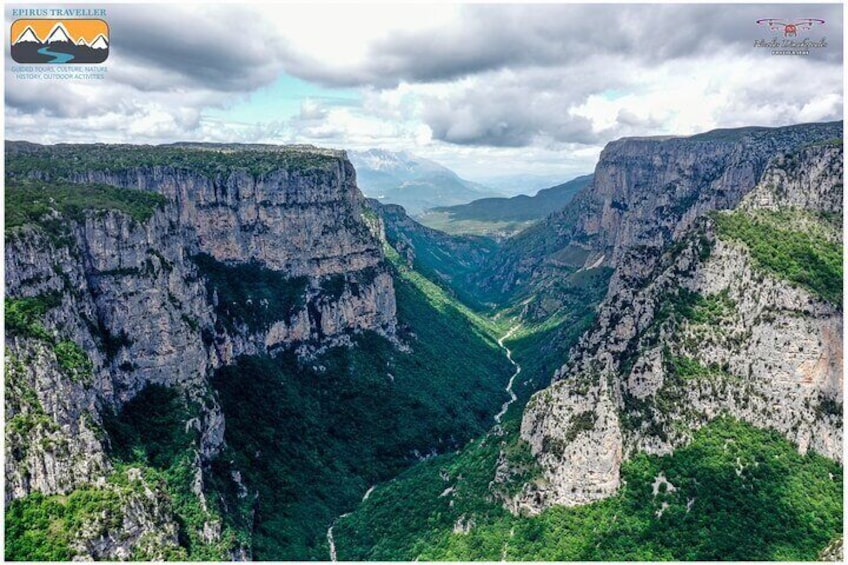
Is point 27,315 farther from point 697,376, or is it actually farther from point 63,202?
point 697,376

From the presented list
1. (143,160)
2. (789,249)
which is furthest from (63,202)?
(789,249)

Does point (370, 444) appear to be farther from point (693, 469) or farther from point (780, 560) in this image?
point (780, 560)

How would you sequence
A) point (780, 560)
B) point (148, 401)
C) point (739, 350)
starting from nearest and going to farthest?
point (780, 560)
point (739, 350)
point (148, 401)

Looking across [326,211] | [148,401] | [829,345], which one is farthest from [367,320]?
[829,345]

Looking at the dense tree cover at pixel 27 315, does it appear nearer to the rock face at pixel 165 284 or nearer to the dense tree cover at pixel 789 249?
the rock face at pixel 165 284

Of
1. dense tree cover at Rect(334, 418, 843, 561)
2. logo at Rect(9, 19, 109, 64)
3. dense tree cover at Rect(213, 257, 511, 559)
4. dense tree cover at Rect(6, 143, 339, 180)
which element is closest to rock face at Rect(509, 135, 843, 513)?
dense tree cover at Rect(334, 418, 843, 561)
